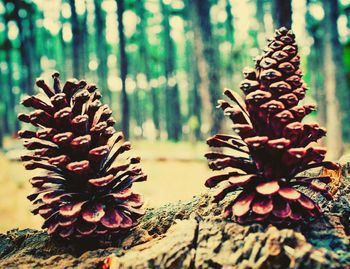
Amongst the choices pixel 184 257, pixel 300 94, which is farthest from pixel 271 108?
pixel 184 257

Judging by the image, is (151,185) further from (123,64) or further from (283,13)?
(283,13)

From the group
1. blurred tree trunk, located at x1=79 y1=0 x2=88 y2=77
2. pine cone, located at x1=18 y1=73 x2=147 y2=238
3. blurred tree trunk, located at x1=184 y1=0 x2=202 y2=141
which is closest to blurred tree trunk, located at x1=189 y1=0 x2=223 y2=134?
blurred tree trunk, located at x1=79 y1=0 x2=88 y2=77

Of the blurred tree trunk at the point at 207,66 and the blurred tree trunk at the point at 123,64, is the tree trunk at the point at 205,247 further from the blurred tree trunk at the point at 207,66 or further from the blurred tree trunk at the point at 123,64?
the blurred tree trunk at the point at 123,64

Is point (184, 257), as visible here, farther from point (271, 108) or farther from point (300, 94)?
point (300, 94)

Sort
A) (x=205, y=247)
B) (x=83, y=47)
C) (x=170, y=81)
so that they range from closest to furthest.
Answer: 1. (x=205, y=247)
2. (x=83, y=47)
3. (x=170, y=81)

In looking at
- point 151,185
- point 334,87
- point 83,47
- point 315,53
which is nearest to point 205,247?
point 151,185

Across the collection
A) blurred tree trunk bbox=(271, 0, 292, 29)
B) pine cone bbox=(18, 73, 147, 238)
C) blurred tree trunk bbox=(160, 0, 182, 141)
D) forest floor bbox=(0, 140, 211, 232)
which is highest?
blurred tree trunk bbox=(160, 0, 182, 141)

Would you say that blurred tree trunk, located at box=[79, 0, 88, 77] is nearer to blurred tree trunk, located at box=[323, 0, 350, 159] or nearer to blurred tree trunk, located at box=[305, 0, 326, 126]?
blurred tree trunk, located at box=[323, 0, 350, 159]
